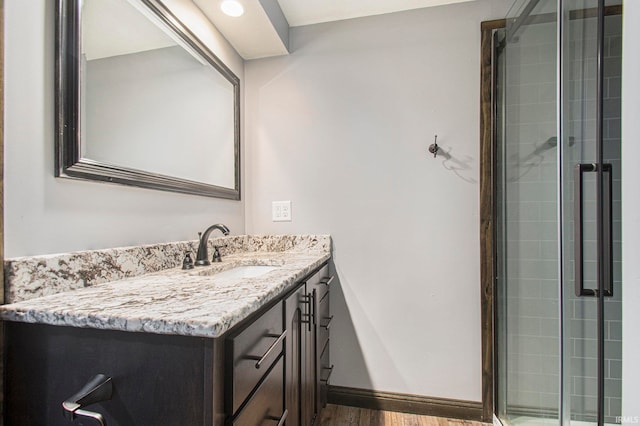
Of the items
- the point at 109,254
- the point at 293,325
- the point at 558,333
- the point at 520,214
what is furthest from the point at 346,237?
the point at 109,254

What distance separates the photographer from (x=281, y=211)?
1854 mm

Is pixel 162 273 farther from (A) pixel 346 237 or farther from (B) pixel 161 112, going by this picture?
(A) pixel 346 237

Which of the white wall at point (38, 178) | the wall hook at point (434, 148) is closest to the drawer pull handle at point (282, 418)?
the white wall at point (38, 178)

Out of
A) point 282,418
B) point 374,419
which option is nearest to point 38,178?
point 282,418

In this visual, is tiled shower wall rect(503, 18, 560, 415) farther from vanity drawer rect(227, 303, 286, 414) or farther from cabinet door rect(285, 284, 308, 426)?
vanity drawer rect(227, 303, 286, 414)

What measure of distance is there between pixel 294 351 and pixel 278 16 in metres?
1.77

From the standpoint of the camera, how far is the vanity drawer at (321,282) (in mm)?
1335

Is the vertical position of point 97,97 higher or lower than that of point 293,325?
higher

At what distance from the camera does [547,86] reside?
52.2 inches

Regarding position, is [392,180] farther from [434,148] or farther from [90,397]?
[90,397]

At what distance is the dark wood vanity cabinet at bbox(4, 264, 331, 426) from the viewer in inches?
22.2
